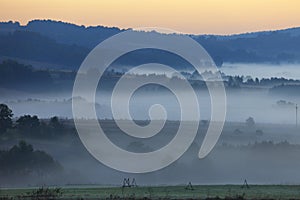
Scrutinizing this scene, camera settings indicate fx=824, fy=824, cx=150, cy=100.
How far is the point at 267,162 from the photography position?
609ft

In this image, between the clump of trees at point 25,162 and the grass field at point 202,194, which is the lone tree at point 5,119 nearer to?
the clump of trees at point 25,162

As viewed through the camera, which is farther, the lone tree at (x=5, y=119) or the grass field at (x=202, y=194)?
the lone tree at (x=5, y=119)

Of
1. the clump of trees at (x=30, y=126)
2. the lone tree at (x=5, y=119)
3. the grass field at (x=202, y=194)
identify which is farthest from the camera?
the clump of trees at (x=30, y=126)

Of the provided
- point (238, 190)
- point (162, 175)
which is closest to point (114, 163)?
point (162, 175)

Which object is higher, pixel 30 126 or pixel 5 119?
pixel 30 126

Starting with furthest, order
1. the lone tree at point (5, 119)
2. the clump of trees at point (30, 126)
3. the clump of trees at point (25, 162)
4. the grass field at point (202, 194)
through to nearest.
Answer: the clump of trees at point (30, 126)
the lone tree at point (5, 119)
the clump of trees at point (25, 162)
the grass field at point (202, 194)

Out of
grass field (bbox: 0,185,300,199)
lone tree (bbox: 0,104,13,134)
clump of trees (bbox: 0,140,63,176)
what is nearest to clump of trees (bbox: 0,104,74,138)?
lone tree (bbox: 0,104,13,134)

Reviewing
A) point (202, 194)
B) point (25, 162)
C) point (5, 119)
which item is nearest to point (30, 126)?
point (5, 119)

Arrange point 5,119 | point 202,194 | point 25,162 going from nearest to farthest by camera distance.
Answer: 1. point 202,194
2. point 25,162
3. point 5,119

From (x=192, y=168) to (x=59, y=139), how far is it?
1257 inches

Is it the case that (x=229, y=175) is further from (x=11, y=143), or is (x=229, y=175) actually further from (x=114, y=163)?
(x=11, y=143)

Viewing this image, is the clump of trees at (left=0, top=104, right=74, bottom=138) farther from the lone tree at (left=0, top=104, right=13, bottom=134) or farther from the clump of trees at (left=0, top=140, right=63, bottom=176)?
the clump of trees at (left=0, top=140, right=63, bottom=176)

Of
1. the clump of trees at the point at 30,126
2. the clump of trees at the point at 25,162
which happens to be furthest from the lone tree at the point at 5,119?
the clump of trees at the point at 25,162

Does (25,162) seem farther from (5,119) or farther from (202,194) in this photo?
(202,194)
